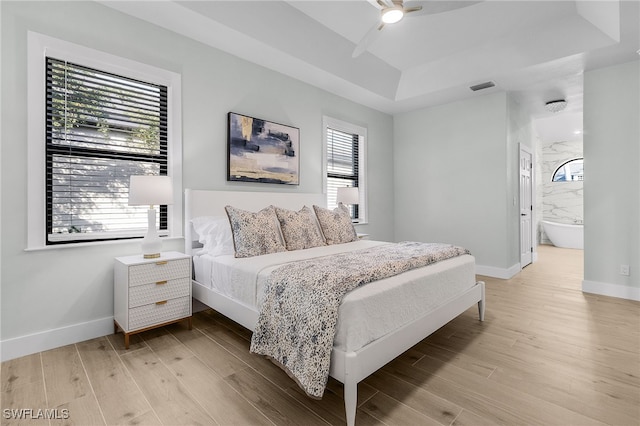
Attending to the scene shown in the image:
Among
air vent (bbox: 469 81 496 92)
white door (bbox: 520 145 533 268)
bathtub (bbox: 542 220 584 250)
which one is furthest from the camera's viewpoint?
bathtub (bbox: 542 220 584 250)

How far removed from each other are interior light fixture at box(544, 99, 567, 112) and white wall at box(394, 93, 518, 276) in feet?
3.23

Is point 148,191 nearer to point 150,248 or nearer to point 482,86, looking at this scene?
point 150,248

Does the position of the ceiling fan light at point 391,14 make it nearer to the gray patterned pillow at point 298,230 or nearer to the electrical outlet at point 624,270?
the gray patterned pillow at point 298,230

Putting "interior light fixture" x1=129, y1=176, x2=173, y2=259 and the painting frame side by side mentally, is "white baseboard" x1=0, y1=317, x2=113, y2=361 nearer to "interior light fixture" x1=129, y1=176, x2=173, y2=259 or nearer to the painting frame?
"interior light fixture" x1=129, y1=176, x2=173, y2=259

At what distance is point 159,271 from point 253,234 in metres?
0.79

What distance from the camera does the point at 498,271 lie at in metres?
4.54

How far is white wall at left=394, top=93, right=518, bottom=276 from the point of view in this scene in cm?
450

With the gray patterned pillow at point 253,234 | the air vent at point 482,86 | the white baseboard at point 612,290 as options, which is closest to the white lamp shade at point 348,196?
the gray patterned pillow at point 253,234

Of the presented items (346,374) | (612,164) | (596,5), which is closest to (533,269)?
(612,164)

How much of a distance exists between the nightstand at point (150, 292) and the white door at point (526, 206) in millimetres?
5013

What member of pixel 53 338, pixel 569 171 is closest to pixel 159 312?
pixel 53 338

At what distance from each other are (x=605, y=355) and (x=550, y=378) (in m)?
0.68

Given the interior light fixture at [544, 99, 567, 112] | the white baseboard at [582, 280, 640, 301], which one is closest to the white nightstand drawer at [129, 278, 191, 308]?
the white baseboard at [582, 280, 640, 301]

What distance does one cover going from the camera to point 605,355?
2217 millimetres
